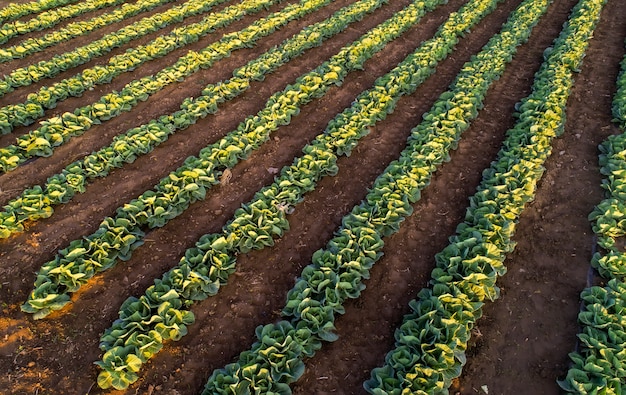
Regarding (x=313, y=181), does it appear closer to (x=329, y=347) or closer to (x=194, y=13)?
(x=329, y=347)

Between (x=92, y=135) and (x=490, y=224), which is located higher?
(x=92, y=135)

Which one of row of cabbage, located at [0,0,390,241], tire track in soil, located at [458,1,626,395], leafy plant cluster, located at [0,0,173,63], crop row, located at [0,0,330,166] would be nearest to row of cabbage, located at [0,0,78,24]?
leafy plant cluster, located at [0,0,173,63]

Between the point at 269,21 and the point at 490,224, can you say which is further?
the point at 269,21

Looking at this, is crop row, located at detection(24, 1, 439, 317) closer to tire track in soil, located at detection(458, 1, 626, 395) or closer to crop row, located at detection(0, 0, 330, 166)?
crop row, located at detection(0, 0, 330, 166)

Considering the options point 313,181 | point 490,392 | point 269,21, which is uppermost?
point 269,21

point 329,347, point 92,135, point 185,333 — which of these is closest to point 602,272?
point 329,347

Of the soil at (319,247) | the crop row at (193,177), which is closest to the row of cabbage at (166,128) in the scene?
the crop row at (193,177)

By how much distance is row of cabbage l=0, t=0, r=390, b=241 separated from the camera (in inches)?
322

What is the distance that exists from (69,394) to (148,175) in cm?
454

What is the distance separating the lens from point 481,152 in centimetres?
976

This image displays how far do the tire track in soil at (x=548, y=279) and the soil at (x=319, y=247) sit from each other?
2 cm

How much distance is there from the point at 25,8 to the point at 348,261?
16780 mm

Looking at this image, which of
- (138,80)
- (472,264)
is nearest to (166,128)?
(138,80)

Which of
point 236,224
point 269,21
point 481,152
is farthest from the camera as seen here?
point 269,21
